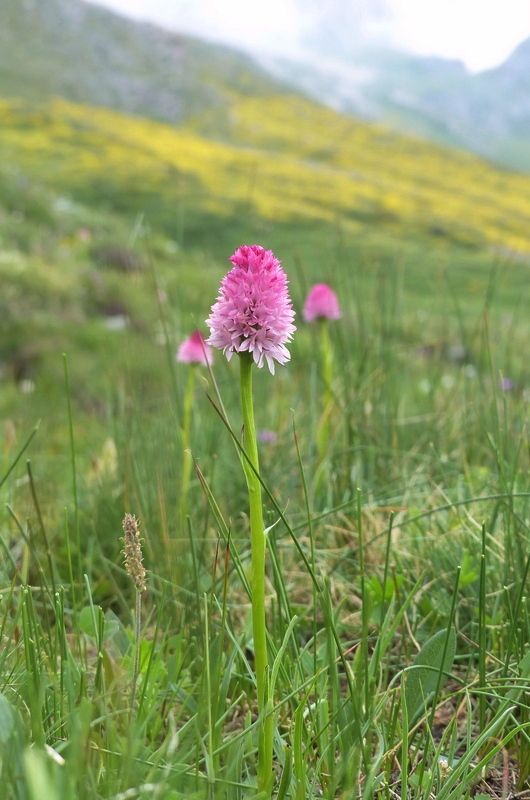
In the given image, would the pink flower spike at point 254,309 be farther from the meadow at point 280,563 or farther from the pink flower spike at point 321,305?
the pink flower spike at point 321,305

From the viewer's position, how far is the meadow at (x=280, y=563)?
912mm

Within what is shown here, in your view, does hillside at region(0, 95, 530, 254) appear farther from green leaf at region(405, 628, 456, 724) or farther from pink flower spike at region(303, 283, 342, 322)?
green leaf at region(405, 628, 456, 724)

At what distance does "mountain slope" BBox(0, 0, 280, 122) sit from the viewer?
72.2 meters

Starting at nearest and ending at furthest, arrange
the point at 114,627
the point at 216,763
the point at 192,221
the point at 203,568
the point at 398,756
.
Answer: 1. the point at 216,763
2. the point at 398,756
3. the point at 114,627
4. the point at 203,568
5. the point at 192,221

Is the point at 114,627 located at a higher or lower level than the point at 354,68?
lower

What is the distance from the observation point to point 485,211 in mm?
46312

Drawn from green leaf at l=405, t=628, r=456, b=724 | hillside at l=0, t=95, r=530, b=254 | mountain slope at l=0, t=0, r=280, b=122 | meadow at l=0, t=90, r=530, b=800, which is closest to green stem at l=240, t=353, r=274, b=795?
meadow at l=0, t=90, r=530, b=800

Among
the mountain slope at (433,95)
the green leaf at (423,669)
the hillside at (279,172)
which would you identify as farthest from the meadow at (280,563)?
the mountain slope at (433,95)

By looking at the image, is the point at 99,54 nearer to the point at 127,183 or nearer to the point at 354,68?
the point at 127,183

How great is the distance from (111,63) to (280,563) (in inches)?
3843

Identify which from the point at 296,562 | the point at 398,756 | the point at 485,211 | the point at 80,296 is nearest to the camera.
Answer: the point at 398,756

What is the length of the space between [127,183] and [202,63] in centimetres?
6953

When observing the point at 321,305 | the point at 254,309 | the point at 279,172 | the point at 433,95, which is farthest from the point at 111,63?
→ the point at 433,95

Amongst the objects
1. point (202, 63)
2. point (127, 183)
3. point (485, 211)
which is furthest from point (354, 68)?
point (127, 183)
